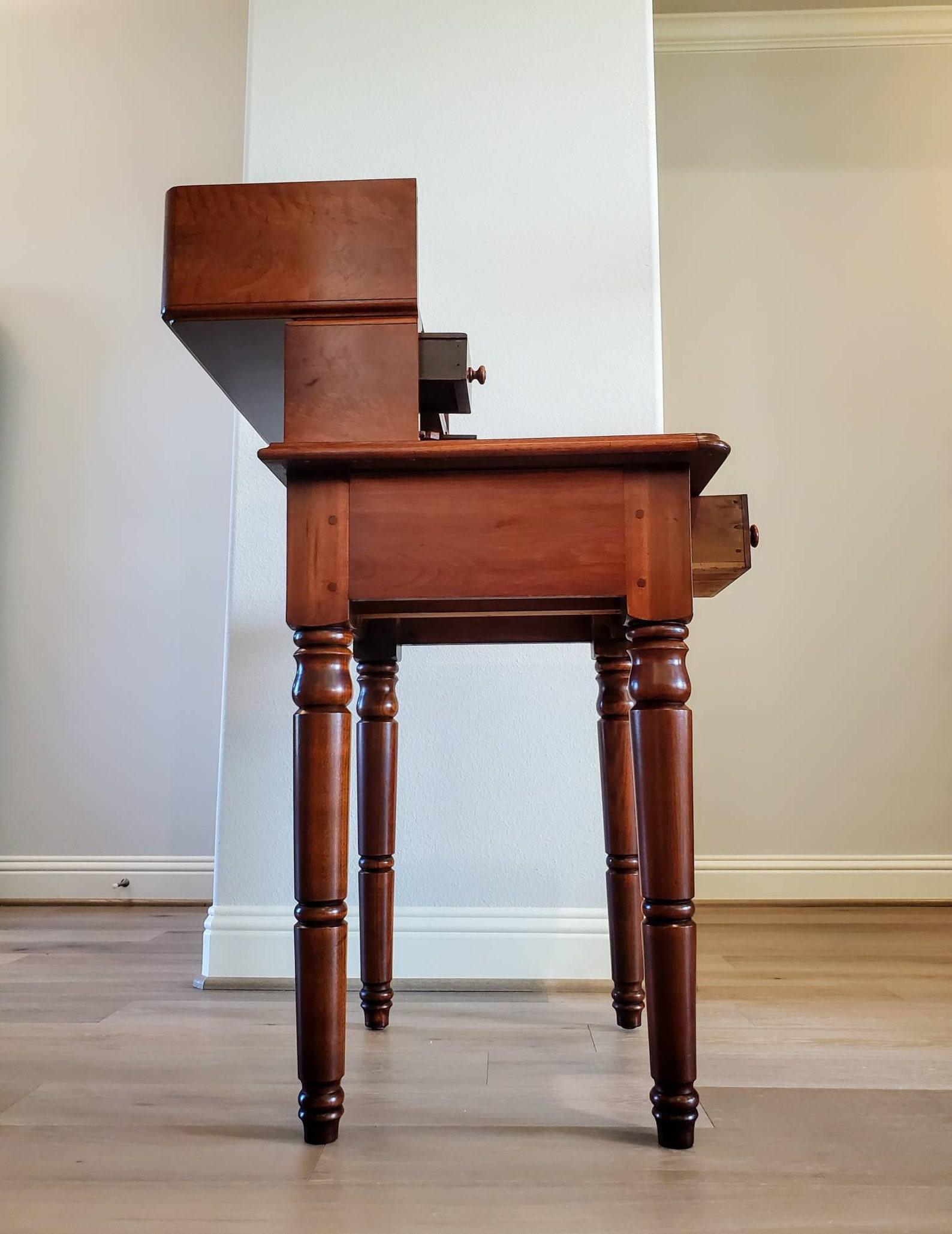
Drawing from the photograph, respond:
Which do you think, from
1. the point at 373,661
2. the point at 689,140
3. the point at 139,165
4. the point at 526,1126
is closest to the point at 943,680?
the point at 689,140

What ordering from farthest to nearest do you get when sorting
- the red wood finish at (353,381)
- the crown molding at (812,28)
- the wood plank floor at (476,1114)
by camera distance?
the crown molding at (812,28) → the red wood finish at (353,381) → the wood plank floor at (476,1114)

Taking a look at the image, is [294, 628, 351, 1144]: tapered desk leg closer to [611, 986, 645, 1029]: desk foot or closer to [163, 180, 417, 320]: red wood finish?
[163, 180, 417, 320]: red wood finish

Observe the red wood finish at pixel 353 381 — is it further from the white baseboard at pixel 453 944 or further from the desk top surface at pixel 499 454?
the white baseboard at pixel 453 944

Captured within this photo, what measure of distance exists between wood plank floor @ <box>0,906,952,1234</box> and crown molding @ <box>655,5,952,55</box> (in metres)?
2.62

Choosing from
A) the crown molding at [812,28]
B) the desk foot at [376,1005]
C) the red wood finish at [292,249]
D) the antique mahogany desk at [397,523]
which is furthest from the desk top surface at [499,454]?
the crown molding at [812,28]

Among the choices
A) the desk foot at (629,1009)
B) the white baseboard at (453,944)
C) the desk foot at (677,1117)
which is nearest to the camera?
the desk foot at (677,1117)

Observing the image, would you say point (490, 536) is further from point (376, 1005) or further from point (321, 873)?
point (376, 1005)

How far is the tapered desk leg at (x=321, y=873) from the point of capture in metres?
0.95

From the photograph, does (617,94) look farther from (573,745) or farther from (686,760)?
(686,760)

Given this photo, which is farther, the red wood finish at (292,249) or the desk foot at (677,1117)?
the red wood finish at (292,249)

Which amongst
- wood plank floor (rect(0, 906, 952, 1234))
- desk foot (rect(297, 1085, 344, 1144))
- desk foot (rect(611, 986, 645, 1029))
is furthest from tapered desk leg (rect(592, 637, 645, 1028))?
desk foot (rect(297, 1085, 344, 1144))

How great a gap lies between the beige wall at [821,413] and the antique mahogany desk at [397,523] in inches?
69.0

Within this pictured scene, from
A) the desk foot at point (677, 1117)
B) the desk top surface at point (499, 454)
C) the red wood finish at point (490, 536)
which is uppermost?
the desk top surface at point (499, 454)

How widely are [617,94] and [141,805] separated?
206 cm
